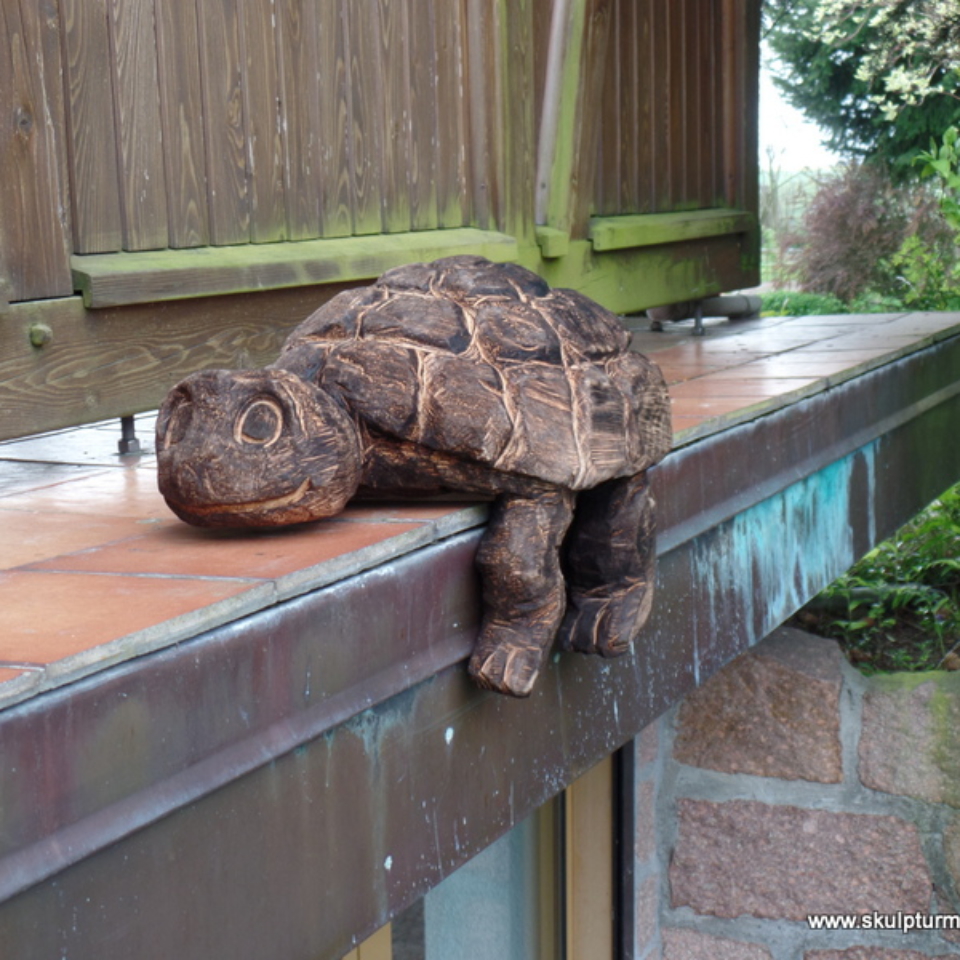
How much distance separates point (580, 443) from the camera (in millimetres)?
2127

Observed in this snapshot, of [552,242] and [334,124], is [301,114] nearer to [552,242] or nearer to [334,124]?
[334,124]

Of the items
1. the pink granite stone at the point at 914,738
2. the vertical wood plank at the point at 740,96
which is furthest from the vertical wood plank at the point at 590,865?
the vertical wood plank at the point at 740,96

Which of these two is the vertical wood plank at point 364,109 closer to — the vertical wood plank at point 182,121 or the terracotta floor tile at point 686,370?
the vertical wood plank at point 182,121

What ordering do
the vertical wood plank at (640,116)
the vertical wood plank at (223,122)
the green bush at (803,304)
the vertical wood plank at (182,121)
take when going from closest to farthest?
the vertical wood plank at (182,121) → the vertical wood plank at (223,122) → the vertical wood plank at (640,116) → the green bush at (803,304)

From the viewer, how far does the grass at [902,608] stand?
497 centimetres

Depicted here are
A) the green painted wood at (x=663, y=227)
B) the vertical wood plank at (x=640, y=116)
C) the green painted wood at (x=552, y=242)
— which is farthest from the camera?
the vertical wood plank at (x=640, y=116)

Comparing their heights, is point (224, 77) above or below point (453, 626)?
above

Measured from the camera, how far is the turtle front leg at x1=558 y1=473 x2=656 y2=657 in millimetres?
2270

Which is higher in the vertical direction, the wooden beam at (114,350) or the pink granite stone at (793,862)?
the wooden beam at (114,350)

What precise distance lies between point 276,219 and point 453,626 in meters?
2.02

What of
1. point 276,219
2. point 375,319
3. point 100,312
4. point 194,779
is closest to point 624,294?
point 276,219

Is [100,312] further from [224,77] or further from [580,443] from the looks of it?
[580,443]

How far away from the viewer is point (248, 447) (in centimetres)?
191

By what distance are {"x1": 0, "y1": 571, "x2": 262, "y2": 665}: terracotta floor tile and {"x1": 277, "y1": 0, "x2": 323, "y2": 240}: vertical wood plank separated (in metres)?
2.13
